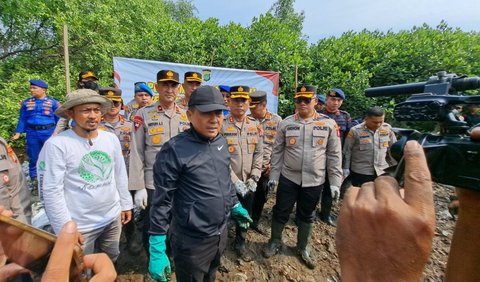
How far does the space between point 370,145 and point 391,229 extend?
4.10m

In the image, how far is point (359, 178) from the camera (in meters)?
4.40

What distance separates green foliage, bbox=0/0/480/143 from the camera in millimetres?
7719

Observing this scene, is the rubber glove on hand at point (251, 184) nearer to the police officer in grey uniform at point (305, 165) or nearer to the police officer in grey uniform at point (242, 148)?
the police officer in grey uniform at point (242, 148)

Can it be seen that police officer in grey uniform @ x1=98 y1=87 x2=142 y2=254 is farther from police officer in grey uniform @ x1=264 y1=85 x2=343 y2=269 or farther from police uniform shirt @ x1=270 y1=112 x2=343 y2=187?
police uniform shirt @ x1=270 y1=112 x2=343 y2=187

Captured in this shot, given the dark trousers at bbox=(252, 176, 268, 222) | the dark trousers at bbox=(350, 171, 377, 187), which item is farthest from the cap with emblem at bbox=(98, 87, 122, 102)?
the dark trousers at bbox=(350, 171, 377, 187)

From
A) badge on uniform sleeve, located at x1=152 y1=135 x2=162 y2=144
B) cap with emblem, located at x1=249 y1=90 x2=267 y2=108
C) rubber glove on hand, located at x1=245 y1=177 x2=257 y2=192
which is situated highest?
cap with emblem, located at x1=249 y1=90 x2=267 y2=108

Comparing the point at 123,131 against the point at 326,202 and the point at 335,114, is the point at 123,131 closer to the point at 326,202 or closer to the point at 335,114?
the point at 326,202

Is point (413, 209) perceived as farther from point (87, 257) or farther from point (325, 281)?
point (325, 281)

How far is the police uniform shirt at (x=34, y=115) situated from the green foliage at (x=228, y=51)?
2.06 m

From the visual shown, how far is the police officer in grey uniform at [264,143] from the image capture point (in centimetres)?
413

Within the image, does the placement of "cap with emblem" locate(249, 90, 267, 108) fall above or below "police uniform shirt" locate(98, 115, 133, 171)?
above

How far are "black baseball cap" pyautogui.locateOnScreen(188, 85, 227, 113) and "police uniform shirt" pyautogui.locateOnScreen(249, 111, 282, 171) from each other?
7.10 feet

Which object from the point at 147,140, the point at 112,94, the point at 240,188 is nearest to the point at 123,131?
the point at 112,94

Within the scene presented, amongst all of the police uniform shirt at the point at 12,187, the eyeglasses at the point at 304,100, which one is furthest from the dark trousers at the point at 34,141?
the eyeglasses at the point at 304,100
